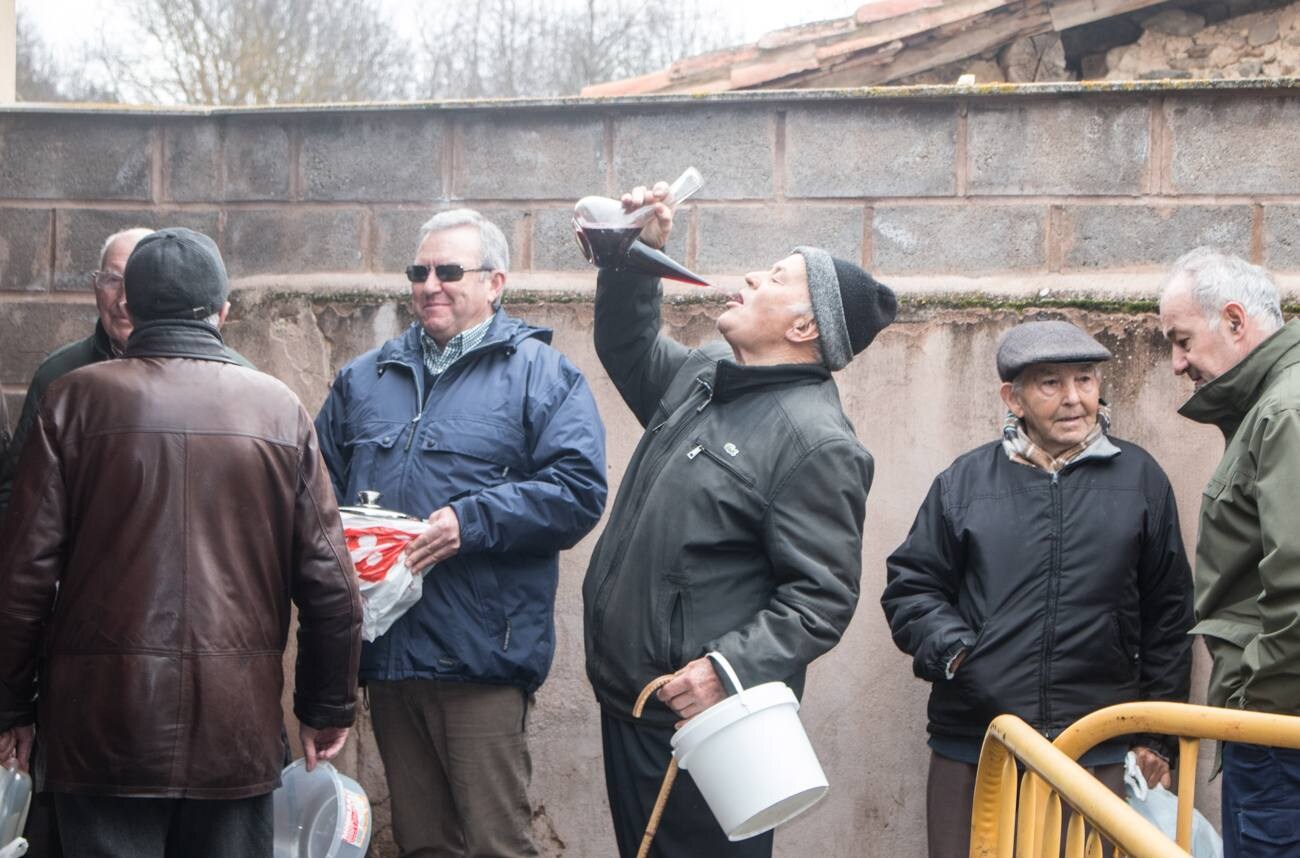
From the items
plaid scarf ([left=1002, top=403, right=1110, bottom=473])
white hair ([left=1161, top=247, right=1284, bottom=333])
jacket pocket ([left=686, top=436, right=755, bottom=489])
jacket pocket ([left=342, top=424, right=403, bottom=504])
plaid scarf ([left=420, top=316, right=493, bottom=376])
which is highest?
white hair ([left=1161, top=247, right=1284, bottom=333])

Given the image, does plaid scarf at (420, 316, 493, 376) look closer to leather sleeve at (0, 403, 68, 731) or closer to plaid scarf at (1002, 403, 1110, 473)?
leather sleeve at (0, 403, 68, 731)

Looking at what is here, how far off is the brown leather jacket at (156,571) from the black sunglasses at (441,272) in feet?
2.72

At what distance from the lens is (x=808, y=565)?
2.97 m

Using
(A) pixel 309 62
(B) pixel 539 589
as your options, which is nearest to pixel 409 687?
(B) pixel 539 589

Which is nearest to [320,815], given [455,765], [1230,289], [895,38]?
[455,765]

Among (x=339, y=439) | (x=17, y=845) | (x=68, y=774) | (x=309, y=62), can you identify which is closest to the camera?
(x=68, y=774)

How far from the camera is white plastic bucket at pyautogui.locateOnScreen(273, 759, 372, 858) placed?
3570 millimetres

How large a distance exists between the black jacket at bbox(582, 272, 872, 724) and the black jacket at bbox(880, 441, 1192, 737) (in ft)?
2.46

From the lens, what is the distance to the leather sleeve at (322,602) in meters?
3.15

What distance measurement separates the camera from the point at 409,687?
3.67 meters

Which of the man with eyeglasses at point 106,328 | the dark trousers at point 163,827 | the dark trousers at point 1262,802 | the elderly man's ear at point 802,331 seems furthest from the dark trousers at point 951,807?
the man with eyeglasses at point 106,328

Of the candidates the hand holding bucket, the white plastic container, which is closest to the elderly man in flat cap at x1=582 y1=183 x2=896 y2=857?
the hand holding bucket

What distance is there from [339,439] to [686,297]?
4.01 ft

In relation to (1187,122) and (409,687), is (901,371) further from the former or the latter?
(409,687)
